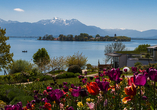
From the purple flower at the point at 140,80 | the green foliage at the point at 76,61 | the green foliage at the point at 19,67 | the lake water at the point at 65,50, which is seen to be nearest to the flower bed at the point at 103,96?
the purple flower at the point at 140,80

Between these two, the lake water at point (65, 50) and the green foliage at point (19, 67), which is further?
the lake water at point (65, 50)

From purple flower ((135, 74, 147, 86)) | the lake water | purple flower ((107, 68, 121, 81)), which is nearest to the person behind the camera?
purple flower ((135, 74, 147, 86))

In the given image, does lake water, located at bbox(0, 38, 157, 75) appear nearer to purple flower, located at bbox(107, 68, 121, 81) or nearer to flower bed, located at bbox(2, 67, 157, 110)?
Result: flower bed, located at bbox(2, 67, 157, 110)

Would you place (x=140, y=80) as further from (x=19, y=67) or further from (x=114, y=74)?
(x=19, y=67)

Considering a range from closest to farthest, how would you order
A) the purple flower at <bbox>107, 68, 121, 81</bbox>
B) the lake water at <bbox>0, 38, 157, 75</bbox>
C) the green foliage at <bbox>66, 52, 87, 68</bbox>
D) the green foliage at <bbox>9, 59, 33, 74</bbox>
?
the purple flower at <bbox>107, 68, 121, 81</bbox>
the green foliage at <bbox>9, 59, 33, 74</bbox>
the green foliage at <bbox>66, 52, 87, 68</bbox>
the lake water at <bbox>0, 38, 157, 75</bbox>

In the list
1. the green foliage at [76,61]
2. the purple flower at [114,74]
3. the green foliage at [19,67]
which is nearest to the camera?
the purple flower at [114,74]

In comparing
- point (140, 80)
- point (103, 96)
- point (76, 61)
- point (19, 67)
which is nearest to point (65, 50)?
point (76, 61)

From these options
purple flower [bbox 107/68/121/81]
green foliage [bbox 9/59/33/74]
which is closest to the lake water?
green foliage [bbox 9/59/33/74]

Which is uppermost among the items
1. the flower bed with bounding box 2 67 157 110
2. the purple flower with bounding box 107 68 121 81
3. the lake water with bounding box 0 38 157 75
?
the purple flower with bounding box 107 68 121 81

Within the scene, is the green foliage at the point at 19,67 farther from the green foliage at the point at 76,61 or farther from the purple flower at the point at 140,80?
the purple flower at the point at 140,80

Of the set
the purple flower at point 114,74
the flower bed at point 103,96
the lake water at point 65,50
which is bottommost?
the lake water at point 65,50

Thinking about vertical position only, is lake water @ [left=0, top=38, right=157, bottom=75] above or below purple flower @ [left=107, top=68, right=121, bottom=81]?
below

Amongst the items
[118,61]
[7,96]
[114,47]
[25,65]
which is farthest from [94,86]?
[114,47]

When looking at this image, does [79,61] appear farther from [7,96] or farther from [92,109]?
[92,109]
